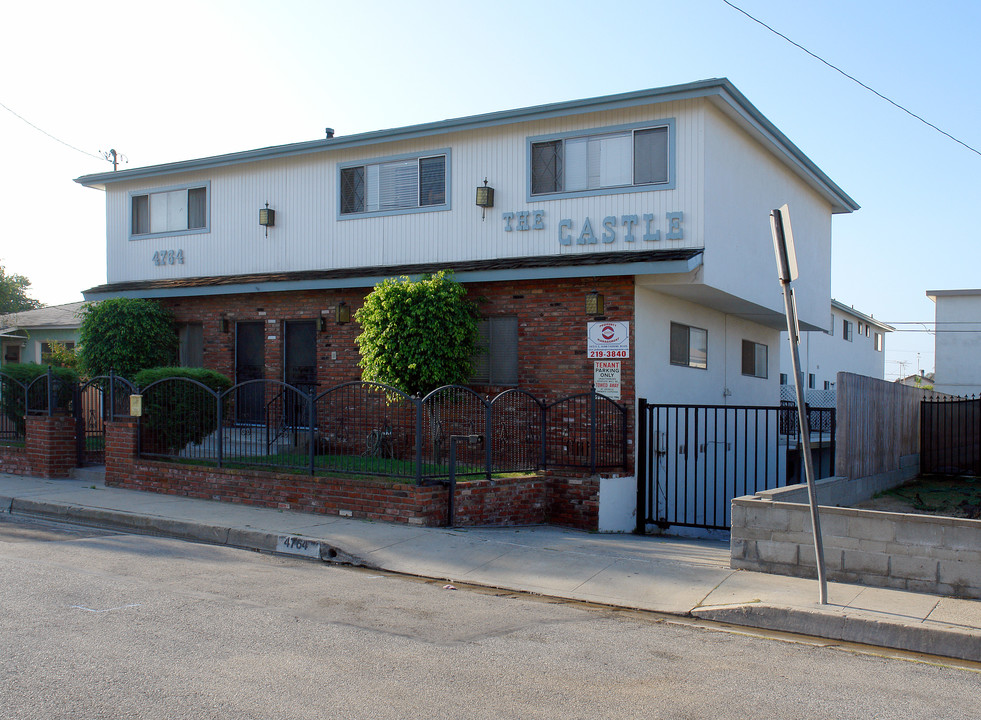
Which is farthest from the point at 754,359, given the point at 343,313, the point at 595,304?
the point at 343,313

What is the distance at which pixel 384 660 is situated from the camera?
585cm

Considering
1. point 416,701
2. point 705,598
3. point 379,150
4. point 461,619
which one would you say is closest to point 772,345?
point 379,150

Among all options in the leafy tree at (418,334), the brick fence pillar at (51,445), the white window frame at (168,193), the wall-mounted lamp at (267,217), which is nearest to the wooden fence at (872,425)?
the leafy tree at (418,334)

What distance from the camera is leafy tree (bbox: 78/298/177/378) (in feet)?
59.0

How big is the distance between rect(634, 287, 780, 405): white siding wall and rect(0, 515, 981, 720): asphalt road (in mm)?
7263

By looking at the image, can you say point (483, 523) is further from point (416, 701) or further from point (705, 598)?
point (416, 701)

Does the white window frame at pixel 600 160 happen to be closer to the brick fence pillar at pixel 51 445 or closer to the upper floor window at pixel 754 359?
the upper floor window at pixel 754 359

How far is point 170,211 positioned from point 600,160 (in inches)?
398

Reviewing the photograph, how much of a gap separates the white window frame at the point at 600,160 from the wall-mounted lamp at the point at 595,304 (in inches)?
66.8

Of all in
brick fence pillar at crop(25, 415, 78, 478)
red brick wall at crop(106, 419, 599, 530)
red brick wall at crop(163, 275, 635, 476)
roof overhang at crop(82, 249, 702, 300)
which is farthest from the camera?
brick fence pillar at crop(25, 415, 78, 478)

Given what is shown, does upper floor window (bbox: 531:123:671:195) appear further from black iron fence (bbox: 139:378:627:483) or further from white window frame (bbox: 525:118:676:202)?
black iron fence (bbox: 139:378:627:483)

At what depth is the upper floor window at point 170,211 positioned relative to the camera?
19000 millimetres

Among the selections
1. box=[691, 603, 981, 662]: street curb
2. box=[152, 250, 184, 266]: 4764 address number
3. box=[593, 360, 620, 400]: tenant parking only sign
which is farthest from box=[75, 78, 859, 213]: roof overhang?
box=[691, 603, 981, 662]: street curb

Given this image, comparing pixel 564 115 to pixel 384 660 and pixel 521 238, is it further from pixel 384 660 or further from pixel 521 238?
pixel 384 660
